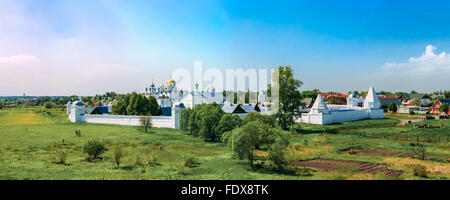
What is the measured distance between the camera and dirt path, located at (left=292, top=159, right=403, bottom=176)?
13584 millimetres

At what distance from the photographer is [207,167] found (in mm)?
14555

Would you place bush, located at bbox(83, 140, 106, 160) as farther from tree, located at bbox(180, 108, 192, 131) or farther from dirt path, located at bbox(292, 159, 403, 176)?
tree, located at bbox(180, 108, 192, 131)

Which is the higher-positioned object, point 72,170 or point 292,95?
point 292,95

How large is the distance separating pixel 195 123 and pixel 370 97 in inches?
1169

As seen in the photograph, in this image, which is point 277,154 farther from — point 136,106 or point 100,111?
point 100,111

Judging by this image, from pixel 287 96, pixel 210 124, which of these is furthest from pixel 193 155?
pixel 287 96

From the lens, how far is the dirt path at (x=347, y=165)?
13.6m

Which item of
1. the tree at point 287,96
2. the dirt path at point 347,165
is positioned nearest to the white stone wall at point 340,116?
the tree at point 287,96

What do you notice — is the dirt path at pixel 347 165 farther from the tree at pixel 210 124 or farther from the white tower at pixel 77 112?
the white tower at pixel 77 112

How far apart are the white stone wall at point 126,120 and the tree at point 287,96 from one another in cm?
1218

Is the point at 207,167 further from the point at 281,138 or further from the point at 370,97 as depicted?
the point at 370,97

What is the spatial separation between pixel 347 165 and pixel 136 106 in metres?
30.5
